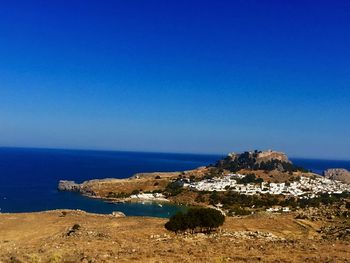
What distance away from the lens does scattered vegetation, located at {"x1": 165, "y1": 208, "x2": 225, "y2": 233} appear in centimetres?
3547

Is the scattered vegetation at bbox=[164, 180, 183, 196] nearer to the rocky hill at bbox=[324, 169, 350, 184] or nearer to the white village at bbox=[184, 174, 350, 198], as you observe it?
the white village at bbox=[184, 174, 350, 198]

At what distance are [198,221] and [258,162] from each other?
139 meters

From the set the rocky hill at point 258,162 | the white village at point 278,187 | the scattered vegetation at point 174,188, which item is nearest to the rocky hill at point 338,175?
the rocky hill at point 258,162

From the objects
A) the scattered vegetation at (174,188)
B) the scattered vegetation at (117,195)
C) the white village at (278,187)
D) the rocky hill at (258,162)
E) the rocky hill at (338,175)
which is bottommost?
the scattered vegetation at (117,195)

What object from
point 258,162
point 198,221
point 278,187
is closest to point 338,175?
point 258,162

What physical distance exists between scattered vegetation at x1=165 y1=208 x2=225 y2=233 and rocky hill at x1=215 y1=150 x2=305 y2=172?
429 ft

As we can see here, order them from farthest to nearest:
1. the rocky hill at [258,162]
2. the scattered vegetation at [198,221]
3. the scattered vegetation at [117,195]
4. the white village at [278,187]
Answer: the rocky hill at [258,162], the scattered vegetation at [117,195], the white village at [278,187], the scattered vegetation at [198,221]

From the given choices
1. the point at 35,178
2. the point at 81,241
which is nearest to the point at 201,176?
the point at 35,178

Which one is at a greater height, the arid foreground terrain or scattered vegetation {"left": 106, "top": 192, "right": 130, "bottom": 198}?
the arid foreground terrain

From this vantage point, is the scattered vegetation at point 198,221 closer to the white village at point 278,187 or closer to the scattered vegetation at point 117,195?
the white village at point 278,187

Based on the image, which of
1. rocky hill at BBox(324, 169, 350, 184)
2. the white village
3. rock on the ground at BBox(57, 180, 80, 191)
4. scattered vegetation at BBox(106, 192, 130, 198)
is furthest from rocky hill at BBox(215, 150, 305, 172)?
rock on the ground at BBox(57, 180, 80, 191)

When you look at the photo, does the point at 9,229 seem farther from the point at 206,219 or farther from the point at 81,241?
the point at 206,219

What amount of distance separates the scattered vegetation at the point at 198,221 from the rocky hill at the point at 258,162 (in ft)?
429

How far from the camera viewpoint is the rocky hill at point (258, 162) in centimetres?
16662
